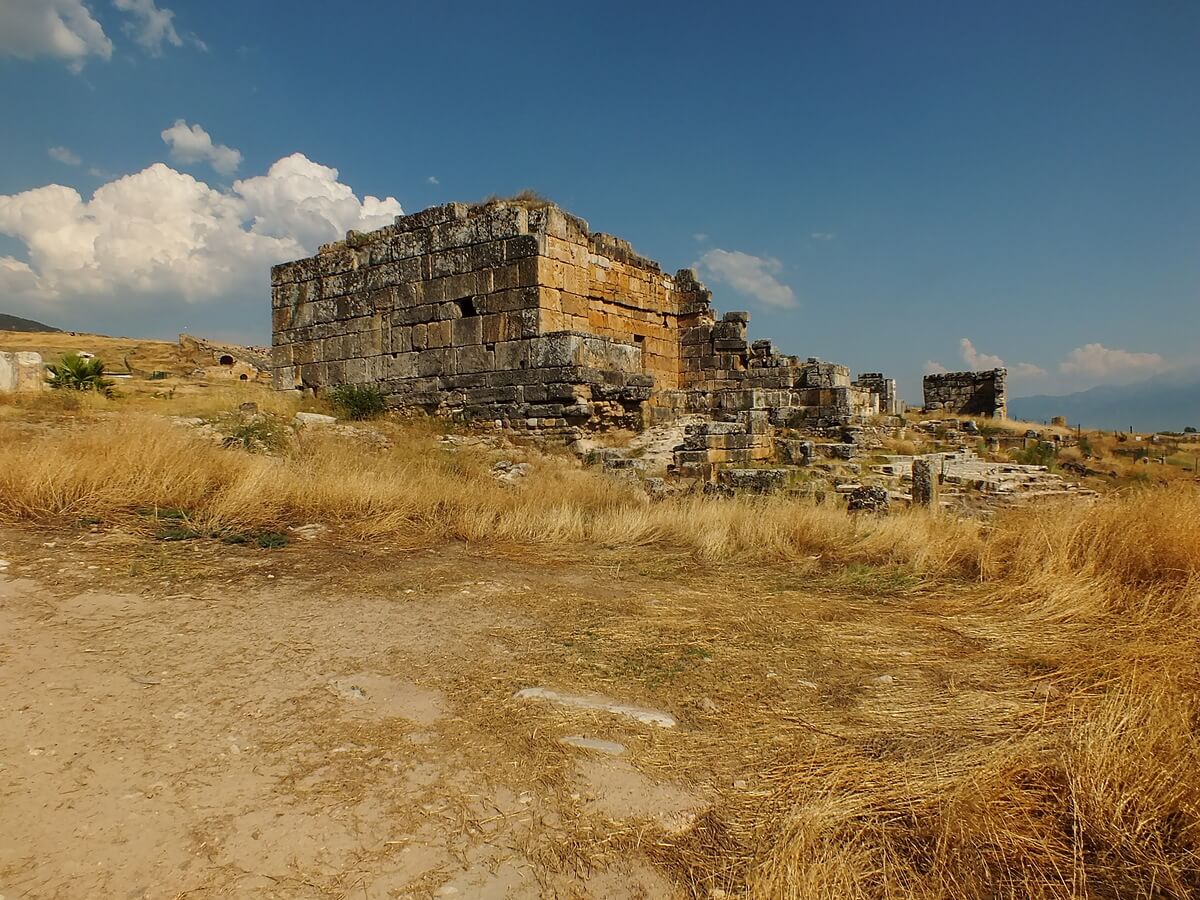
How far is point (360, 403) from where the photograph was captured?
11570 mm

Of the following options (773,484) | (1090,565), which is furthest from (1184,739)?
(773,484)

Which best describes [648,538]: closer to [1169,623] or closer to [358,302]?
[1169,623]

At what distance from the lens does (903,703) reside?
2811mm

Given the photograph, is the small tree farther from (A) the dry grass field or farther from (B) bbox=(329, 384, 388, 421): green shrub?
(A) the dry grass field

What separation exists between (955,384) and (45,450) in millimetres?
25872

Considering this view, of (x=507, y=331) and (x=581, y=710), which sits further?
(x=507, y=331)

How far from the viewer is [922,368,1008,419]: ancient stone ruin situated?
2272 cm

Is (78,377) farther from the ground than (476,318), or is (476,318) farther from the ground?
(476,318)

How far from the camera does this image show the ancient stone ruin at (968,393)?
2272cm

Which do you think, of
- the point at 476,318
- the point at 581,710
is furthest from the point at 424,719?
the point at 476,318

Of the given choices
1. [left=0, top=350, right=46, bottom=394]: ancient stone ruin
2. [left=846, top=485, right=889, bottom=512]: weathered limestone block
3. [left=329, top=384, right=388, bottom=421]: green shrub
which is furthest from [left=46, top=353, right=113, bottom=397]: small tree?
[left=846, top=485, right=889, bottom=512]: weathered limestone block

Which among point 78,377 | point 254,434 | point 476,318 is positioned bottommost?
point 254,434

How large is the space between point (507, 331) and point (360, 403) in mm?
3148

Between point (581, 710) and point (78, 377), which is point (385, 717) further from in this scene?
point (78, 377)
